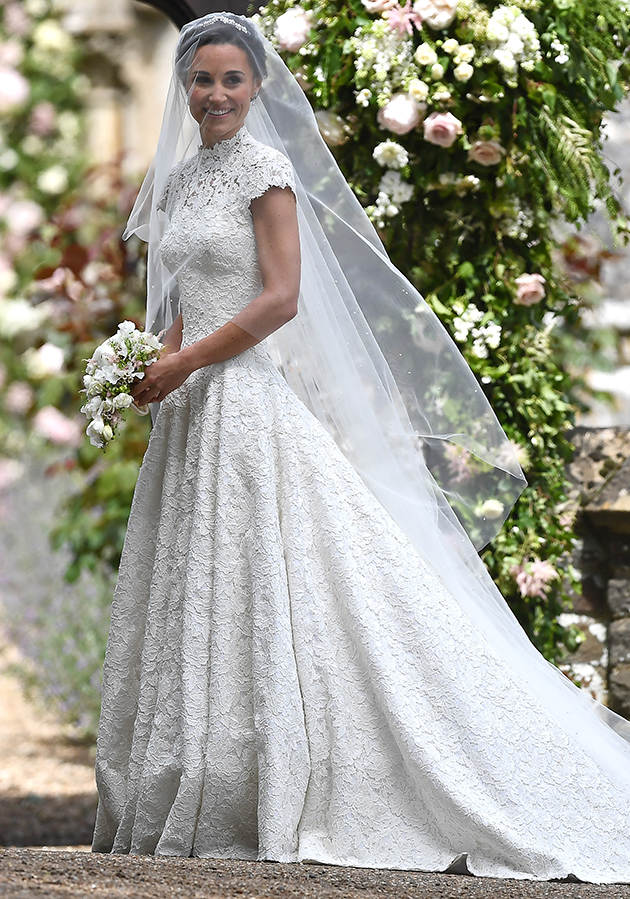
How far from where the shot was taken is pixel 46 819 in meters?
4.50

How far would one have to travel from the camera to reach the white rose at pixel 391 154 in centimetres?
336

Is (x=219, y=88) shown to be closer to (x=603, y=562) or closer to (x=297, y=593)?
(x=297, y=593)

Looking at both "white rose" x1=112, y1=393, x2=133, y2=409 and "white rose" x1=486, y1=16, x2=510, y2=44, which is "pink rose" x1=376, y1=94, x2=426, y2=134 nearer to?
"white rose" x1=486, y1=16, x2=510, y2=44

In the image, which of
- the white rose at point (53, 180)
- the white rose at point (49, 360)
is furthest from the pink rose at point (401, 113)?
the white rose at point (53, 180)

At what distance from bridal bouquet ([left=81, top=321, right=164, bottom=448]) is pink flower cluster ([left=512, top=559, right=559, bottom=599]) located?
1425 millimetres

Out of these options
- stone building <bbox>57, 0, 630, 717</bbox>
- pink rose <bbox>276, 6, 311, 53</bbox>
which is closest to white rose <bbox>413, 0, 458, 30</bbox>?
pink rose <bbox>276, 6, 311, 53</bbox>

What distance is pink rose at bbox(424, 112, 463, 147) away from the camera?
3299 millimetres

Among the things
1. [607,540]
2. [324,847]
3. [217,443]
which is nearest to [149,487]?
[217,443]

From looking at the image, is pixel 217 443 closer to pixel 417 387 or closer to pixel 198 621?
pixel 198 621

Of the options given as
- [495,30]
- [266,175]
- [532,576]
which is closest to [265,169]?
[266,175]

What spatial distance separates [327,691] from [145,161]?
569 cm

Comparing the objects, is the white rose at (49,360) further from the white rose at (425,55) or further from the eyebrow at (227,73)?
the eyebrow at (227,73)

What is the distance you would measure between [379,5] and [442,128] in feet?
1.37

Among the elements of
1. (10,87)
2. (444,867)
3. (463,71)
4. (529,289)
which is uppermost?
(10,87)
